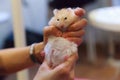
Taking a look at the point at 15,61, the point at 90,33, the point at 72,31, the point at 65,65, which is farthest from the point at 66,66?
the point at 90,33

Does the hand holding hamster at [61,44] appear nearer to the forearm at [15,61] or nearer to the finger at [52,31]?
the finger at [52,31]

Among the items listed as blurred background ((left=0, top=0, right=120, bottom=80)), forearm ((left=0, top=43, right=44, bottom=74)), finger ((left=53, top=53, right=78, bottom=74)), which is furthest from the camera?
blurred background ((left=0, top=0, right=120, bottom=80))

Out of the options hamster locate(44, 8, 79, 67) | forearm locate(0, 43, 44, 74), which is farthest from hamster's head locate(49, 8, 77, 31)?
forearm locate(0, 43, 44, 74)

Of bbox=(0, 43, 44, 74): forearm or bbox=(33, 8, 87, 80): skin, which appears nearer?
bbox=(33, 8, 87, 80): skin

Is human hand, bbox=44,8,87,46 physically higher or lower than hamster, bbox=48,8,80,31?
lower

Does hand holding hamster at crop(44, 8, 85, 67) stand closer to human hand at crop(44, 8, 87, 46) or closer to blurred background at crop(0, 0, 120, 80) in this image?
human hand at crop(44, 8, 87, 46)

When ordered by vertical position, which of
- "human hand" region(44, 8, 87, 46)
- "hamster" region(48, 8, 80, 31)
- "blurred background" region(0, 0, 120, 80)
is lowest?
"blurred background" region(0, 0, 120, 80)

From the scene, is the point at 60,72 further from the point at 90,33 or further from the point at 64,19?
the point at 90,33
